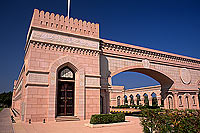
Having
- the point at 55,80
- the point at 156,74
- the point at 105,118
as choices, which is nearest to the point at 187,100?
the point at 156,74

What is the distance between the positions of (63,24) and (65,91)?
5.18 meters

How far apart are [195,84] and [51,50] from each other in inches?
720

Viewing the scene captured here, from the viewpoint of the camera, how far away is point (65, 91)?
12711 mm

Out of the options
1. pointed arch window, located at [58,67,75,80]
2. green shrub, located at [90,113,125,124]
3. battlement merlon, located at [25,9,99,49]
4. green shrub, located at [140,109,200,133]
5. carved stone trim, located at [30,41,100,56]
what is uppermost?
battlement merlon, located at [25,9,99,49]

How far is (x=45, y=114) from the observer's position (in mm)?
11109

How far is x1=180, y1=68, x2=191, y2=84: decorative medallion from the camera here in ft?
66.0

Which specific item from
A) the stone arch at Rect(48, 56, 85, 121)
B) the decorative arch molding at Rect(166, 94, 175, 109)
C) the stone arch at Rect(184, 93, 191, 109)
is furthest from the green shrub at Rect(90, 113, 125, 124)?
the stone arch at Rect(184, 93, 191, 109)

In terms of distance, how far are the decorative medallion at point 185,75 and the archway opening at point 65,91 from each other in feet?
45.6

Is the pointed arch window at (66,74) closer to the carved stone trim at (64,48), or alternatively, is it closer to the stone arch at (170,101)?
the carved stone trim at (64,48)

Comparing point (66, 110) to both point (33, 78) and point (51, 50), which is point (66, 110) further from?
point (51, 50)

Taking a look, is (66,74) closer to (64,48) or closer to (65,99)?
(65,99)

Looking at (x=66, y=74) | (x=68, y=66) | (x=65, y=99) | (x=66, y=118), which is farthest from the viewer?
(x=66, y=74)

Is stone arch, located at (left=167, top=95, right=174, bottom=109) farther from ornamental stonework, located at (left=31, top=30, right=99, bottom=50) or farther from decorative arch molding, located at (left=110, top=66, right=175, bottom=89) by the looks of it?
ornamental stonework, located at (left=31, top=30, right=99, bottom=50)

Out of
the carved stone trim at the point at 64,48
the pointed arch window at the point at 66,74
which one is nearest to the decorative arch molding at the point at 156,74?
the carved stone trim at the point at 64,48
